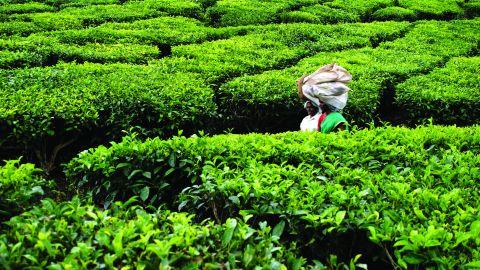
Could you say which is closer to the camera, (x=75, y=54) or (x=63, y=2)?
(x=75, y=54)

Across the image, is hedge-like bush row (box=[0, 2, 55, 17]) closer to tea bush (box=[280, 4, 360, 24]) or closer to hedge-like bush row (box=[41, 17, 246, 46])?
hedge-like bush row (box=[41, 17, 246, 46])

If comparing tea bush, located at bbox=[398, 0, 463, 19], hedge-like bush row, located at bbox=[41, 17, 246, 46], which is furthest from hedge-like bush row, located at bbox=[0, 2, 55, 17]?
tea bush, located at bbox=[398, 0, 463, 19]

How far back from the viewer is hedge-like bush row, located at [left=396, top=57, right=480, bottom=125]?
743 centimetres

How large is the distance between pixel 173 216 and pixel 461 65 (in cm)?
829

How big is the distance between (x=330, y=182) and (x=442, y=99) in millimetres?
4532

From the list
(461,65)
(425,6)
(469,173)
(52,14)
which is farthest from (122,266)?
(425,6)

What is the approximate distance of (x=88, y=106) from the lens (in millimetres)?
6055

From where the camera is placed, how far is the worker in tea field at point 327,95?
17.4 ft

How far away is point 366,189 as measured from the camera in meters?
3.35

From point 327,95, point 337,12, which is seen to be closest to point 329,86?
point 327,95

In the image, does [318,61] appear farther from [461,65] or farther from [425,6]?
[425,6]

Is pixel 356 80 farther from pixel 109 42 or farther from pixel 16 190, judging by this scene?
pixel 16 190

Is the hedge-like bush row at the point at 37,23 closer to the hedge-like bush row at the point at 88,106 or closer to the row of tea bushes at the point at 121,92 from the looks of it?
the row of tea bushes at the point at 121,92

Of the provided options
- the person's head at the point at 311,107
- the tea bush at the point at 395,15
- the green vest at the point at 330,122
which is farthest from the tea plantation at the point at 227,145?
the tea bush at the point at 395,15
